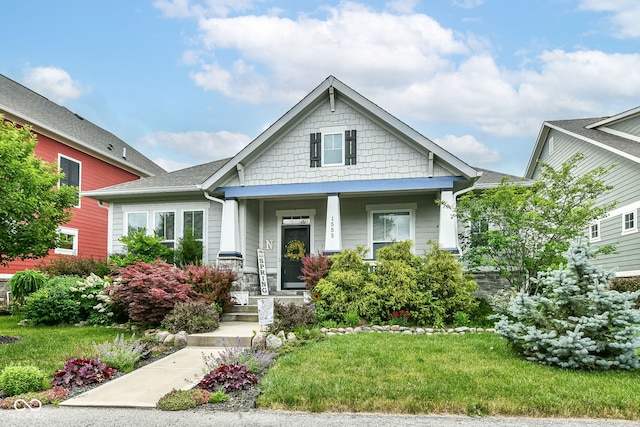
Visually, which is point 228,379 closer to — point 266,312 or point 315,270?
point 266,312

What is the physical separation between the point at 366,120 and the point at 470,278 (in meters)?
5.06

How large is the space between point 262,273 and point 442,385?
9.56 metres

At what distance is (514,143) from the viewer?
21422 millimetres

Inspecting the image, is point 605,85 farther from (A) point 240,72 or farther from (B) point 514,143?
(A) point 240,72

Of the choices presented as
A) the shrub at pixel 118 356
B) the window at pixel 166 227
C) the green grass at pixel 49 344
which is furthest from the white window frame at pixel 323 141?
the shrub at pixel 118 356

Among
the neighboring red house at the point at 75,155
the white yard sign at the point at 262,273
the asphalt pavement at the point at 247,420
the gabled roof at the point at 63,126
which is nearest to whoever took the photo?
the asphalt pavement at the point at 247,420

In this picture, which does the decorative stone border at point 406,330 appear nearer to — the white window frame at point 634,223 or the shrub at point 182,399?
the shrub at point 182,399

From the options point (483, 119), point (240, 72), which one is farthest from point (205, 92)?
point (483, 119)

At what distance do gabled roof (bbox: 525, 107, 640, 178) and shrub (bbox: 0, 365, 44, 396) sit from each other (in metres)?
14.3

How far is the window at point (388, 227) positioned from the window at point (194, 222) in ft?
17.1

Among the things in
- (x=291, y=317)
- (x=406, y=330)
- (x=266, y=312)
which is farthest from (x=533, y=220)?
(x=266, y=312)

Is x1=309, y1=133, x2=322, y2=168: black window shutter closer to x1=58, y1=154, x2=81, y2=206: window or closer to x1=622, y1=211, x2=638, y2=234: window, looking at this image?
x1=622, y1=211, x2=638, y2=234: window

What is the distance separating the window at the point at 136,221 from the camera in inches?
615

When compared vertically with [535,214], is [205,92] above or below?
above
